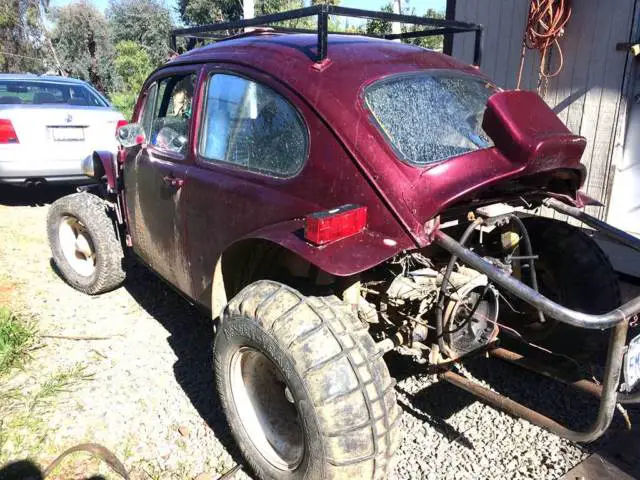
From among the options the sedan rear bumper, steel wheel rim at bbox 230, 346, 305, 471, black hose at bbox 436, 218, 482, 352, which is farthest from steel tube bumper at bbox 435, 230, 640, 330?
the sedan rear bumper

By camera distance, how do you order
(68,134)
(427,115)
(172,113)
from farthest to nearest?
(68,134) < (172,113) < (427,115)

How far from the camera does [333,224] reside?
7.32 feet

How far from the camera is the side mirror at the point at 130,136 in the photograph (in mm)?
3762

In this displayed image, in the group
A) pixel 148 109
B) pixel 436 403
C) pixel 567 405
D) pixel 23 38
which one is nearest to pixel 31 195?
pixel 148 109

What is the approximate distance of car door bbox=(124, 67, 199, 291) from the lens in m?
3.33

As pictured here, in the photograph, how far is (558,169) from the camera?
2.73 meters

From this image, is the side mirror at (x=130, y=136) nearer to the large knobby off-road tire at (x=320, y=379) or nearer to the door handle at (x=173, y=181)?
the door handle at (x=173, y=181)

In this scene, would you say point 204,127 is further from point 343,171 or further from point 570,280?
point 570,280

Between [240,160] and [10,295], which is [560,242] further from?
→ [10,295]

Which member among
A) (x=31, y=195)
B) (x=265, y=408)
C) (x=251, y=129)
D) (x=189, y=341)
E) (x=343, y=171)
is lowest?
(x=31, y=195)

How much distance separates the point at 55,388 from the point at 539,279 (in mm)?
3188

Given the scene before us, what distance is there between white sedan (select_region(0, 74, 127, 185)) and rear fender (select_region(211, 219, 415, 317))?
5153mm

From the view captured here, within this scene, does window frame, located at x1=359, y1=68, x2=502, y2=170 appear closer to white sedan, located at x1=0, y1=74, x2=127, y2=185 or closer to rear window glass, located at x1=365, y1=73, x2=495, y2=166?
rear window glass, located at x1=365, y1=73, x2=495, y2=166

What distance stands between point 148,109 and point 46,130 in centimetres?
391
